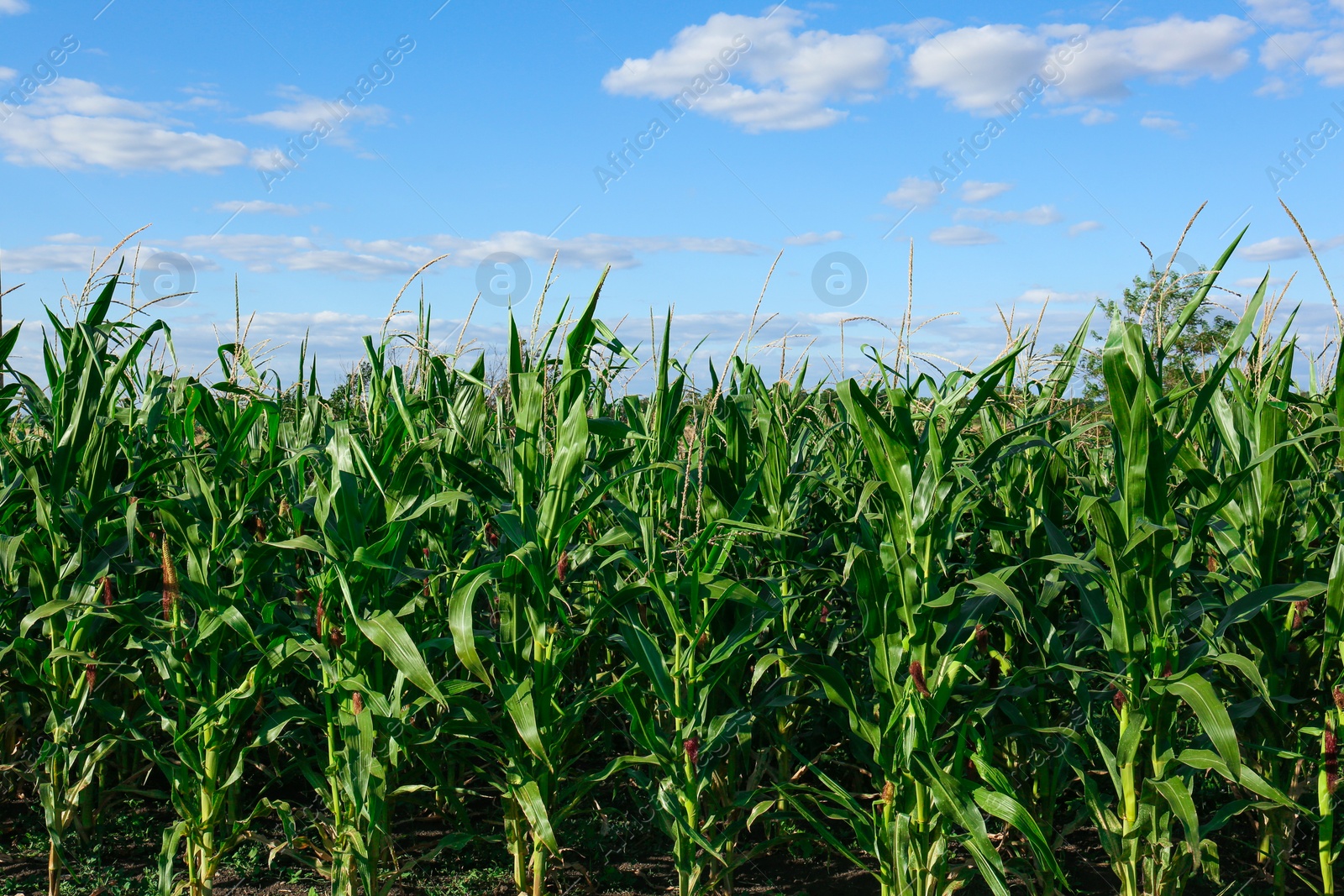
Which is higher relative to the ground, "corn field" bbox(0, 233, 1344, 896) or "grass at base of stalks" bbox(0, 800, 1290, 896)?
"corn field" bbox(0, 233, 1344, 896)

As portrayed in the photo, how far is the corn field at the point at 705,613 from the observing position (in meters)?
2.29

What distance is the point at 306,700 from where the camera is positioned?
3281 millimetres

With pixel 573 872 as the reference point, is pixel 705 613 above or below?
above

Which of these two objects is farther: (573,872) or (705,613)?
(573,872)

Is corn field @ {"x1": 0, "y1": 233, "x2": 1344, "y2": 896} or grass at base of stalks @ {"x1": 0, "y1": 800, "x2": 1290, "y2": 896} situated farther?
grass at base of stalks @ {"x1": 0, "y1": 800, "x2": 1290, "y2": 896}

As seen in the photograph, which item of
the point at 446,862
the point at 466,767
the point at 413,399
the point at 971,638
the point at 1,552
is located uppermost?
the point at 413,399

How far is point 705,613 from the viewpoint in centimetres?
241

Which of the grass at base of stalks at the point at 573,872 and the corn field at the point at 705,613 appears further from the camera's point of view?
the grass at base of stalks at the point at 573,872

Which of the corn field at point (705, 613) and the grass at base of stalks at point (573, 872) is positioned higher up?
the corn field at point (705, 613)

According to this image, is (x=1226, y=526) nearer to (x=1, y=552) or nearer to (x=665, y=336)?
(x=665, y=336)

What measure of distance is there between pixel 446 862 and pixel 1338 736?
105 inches

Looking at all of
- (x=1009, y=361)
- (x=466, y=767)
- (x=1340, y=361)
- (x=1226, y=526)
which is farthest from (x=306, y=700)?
(x=1340, y=361)

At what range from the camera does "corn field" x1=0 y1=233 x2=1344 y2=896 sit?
2.29 metres

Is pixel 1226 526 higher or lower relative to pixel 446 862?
higher
